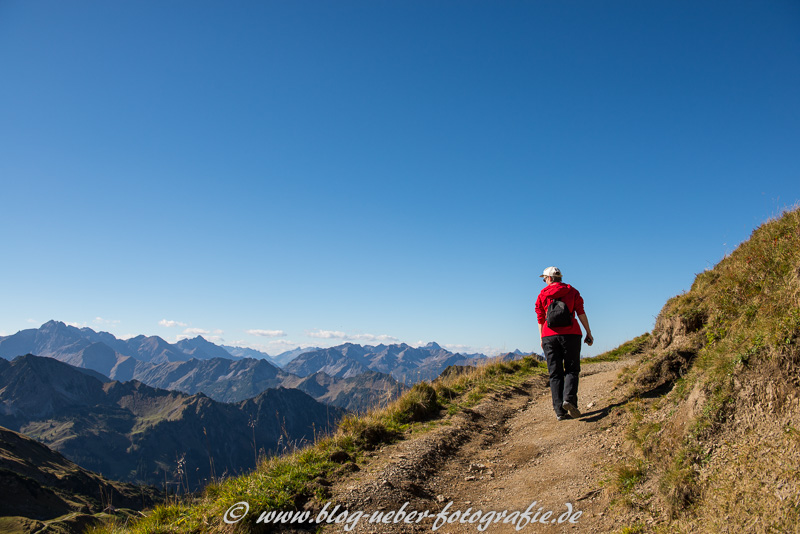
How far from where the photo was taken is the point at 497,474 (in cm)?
682

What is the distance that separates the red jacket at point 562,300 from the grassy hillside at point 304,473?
3.83 metres

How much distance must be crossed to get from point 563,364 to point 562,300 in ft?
4.60

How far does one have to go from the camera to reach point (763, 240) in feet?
21.9

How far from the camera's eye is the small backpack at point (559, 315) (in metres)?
8.19

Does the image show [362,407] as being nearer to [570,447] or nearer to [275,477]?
[275,477]

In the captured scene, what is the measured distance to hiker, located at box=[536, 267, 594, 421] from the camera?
820cm

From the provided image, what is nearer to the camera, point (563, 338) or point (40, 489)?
point (563, 338)

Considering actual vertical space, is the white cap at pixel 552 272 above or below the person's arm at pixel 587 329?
above

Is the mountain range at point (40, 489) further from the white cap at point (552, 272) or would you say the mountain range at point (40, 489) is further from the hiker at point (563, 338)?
the white cap at point (552, 272)

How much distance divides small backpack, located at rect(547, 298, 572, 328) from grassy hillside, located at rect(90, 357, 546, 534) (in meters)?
4.02

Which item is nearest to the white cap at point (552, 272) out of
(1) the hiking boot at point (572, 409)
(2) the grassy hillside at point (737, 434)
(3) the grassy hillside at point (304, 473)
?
(1) the hiking boot at point (572, 409)

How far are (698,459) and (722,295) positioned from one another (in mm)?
4067

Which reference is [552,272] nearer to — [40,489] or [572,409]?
[572,409]

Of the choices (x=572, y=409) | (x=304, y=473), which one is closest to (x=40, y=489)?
(x=304, y=473)
